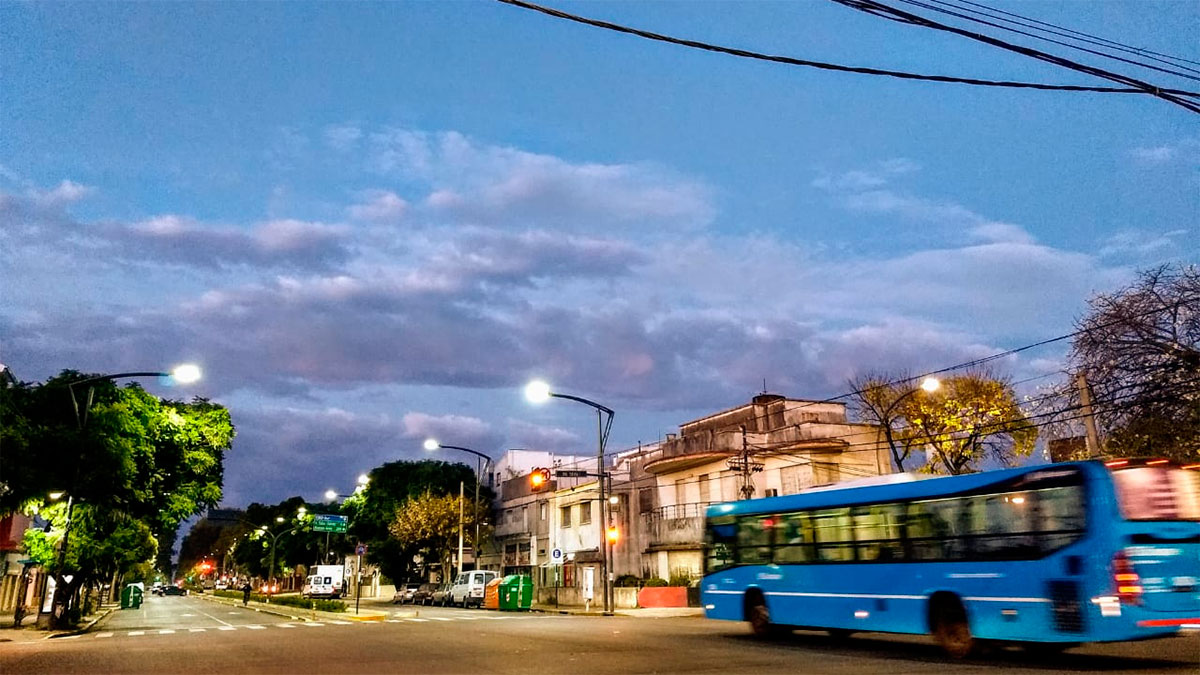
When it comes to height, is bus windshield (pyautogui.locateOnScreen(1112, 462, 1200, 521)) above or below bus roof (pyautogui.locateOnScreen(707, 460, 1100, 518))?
below

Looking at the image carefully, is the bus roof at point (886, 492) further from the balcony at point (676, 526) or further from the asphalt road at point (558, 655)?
the balcony at point (676, 526)

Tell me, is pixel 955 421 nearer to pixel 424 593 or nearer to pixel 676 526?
pixel 676 526

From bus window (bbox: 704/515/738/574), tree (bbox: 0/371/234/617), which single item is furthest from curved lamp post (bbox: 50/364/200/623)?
bus window (bbox: 704/515/738/574)

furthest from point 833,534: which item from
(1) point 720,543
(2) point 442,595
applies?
(2) point 442,595

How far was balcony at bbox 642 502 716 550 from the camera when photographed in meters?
45.2

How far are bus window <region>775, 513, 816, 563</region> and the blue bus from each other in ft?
0.11

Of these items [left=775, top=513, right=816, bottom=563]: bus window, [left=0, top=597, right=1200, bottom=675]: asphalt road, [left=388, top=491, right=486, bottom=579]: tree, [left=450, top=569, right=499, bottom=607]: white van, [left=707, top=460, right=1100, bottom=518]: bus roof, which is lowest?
[left=0, top=597, right=1200, bottom=675]: asphalt road

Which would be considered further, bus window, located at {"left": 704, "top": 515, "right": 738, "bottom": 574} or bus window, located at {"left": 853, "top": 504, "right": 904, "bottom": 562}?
bus window, located at {"left": 704, "top": 515, "right": 738, "bottom": 574}

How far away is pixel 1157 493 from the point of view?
41.1ft

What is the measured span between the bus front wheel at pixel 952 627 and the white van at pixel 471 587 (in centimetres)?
3738

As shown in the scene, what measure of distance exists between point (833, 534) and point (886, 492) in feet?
5.35

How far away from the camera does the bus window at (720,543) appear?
20.2 metres

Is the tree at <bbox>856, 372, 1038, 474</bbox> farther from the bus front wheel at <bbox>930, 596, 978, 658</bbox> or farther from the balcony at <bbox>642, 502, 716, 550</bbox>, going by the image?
the bus front wheel at <bbox>930, 596, 978, 658</bbox>

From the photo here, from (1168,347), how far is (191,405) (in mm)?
35079
